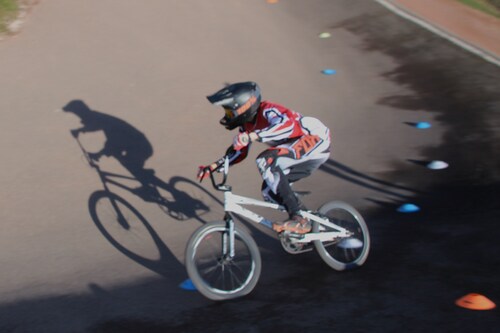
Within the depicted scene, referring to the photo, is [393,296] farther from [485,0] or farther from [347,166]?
[485,0]

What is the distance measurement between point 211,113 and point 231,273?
5.22m

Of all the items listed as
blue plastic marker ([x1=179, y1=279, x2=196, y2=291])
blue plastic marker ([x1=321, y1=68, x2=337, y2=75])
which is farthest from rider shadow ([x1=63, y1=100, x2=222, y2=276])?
blue plastic marker ([x1=321, y1=68, x2=337, y2=75])

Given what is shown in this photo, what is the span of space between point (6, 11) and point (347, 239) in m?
10.3

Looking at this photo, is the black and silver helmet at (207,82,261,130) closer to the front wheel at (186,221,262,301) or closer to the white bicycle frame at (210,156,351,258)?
the white bicycle frame at (210,156,351,258)

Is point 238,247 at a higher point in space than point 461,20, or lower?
lower

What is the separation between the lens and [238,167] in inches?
384

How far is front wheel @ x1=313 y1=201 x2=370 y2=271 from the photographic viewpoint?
281 inches

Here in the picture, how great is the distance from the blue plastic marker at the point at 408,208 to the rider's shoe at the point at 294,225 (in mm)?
2033

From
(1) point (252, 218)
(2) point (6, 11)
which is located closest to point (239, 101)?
(1) point (252, 218)

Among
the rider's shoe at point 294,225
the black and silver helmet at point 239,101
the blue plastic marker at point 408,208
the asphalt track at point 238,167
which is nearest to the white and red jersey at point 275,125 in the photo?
the black and silver helmet at point 239,101

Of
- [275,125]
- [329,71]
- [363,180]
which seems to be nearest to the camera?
[275,125]

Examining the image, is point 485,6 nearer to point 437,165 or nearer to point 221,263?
point 437,165

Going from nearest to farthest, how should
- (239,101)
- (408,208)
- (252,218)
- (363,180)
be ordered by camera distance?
(239,101) < (252,218) < (408,208) < (363,180)

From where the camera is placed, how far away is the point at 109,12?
1488cm
